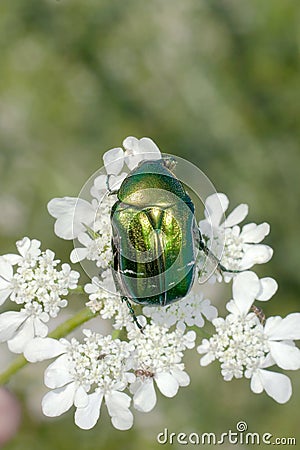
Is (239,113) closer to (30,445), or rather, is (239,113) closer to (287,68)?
(287,68)

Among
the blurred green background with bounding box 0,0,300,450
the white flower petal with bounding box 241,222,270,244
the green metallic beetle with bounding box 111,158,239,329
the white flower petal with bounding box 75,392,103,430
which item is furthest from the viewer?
the blurred green background with bounding box 0,0,300,450

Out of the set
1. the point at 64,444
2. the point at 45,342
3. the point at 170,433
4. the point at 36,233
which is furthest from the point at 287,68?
the point at 45,342

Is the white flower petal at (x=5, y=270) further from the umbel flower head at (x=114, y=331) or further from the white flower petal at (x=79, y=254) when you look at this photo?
the white flower petal at (x=79, y=254)

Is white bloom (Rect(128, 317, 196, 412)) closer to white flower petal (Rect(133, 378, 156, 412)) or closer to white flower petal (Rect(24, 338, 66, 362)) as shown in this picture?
white flower petal (Rect(133, 378, 156, 412))

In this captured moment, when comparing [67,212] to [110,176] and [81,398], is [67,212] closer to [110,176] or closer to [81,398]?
[110,176]

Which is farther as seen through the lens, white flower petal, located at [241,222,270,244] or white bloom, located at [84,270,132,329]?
white flower petal, located at [241,222,270,244]

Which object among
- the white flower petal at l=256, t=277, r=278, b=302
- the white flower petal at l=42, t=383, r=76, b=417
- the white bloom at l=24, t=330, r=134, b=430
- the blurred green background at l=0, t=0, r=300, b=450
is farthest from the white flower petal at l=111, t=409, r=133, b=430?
the blurred green background at l=0, t=0, r=300, b=450
